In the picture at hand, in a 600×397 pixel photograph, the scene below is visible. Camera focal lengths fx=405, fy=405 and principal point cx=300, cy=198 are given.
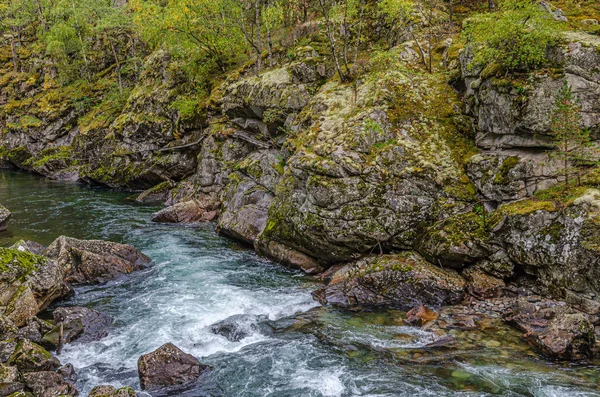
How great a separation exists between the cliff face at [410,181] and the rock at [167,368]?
229 inches

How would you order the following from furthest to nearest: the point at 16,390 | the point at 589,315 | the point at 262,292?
the point at 262,292 < the point at 589,315 < the point at 16,390

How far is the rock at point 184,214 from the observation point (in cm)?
2689

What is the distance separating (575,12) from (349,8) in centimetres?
1106

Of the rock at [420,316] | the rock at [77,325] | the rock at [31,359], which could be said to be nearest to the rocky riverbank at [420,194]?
the rock at [420,316]

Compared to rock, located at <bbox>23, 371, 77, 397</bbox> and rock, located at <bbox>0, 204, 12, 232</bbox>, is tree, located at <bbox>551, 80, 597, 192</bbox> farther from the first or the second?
rock, located at <bbox>0, 204, 12, 232</bbox>

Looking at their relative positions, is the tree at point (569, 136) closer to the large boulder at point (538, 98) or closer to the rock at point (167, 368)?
the large boulder at point (538, 98)

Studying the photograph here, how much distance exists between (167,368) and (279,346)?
3371 mm

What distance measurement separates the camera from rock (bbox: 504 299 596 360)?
10969mm

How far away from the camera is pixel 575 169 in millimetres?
13922

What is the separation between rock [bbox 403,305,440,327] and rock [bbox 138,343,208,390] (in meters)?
6.65

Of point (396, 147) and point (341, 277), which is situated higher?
point (396, 147)

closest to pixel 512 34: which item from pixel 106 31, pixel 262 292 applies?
pixel 262 292

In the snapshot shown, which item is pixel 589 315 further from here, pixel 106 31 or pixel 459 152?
pixel 106 31

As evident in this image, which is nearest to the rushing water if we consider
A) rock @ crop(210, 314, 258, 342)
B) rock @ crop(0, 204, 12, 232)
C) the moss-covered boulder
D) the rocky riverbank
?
rock @ crop(210, 314, 258, 342)
